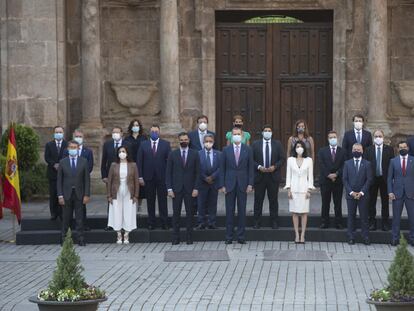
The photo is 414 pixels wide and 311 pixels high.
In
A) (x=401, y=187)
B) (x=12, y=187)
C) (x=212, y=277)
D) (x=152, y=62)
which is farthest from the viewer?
(x=152, y=62)

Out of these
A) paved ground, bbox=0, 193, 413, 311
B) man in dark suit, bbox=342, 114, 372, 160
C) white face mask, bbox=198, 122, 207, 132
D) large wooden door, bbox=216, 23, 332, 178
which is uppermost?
large wooden door, bbox=216, 23, 332, 178

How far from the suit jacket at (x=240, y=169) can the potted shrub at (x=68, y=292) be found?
909 cm

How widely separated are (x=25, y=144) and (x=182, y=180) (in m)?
6.17

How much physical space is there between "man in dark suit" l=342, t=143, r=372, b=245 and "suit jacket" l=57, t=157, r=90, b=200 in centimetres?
455

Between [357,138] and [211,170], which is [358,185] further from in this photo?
[211,170]

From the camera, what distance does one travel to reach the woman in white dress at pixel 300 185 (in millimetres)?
22156

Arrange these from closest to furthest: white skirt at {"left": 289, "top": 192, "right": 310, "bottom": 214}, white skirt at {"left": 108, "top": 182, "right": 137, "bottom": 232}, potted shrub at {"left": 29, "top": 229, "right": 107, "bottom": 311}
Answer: potted shrub at {"left": 29, "top": 229, "right": 107, "bottom": 311}, white skirt at {"left": 289, "top": 192, "right": 310, "bottom": 214}, white skirt at {"left": 108, "top": 182, "right": 137, "bottom": 232}

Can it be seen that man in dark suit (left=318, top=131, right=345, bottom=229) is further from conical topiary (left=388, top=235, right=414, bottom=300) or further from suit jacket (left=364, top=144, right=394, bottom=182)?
conical topiary (left=388, top=235, right=414, bottom=300)

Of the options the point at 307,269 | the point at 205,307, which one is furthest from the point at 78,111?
the point at 205,307

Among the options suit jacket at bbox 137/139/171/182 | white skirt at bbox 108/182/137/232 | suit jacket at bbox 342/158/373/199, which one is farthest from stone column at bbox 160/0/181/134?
suit jacket at bbox 342/158/373/199

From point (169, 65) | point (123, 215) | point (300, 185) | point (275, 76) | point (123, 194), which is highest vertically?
point (169, 65)

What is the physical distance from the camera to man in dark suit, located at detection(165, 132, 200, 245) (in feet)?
73.0

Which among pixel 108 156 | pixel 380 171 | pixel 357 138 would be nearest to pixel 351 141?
pixel 357 138

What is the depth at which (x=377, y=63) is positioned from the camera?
29.2 meters
